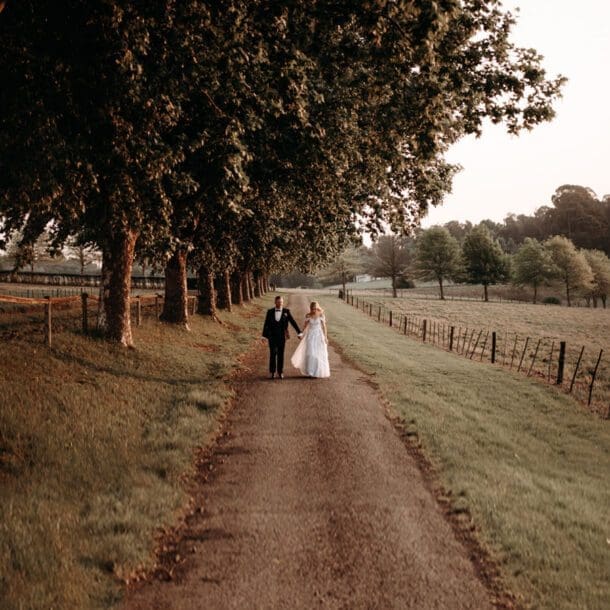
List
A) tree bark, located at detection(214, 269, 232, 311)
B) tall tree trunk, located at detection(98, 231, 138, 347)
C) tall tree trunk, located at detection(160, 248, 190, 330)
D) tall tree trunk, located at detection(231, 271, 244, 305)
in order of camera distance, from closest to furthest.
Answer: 1. tall tree trunk, located at detection(98, 231, 138, 347)
2. tall tree trunk, located at detection(160, 248, 190, 330)
3. tree bark, located at detection(214, 269, 232, 311)
4. tall tree trunk, located at detection(231, 271, 244, 305)

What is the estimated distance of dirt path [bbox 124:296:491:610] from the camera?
15.7 feet

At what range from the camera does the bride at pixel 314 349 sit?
1375 centimetres

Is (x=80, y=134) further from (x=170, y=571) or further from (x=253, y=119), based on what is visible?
(x=170, y=571)

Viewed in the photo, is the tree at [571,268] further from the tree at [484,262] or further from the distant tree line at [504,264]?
the tree at [484,262]

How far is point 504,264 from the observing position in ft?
284

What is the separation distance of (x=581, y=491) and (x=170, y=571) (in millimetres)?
6470

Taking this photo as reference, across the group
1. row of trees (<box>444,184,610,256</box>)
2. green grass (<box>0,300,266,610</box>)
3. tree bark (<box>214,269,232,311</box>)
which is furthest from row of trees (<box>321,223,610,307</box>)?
green grass (<box>0,300,266,610</box>)

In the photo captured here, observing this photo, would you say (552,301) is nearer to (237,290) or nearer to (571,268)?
(571,268)

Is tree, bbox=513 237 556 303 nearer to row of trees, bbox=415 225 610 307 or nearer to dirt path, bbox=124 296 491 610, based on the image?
row of trees, bbox=415 225 610 307

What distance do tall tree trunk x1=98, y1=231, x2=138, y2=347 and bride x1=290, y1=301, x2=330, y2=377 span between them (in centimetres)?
463

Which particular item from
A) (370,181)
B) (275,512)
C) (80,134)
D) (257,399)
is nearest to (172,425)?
(257,399)

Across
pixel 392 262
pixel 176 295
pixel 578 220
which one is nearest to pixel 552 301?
pixel 392 262

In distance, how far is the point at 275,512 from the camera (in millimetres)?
6297

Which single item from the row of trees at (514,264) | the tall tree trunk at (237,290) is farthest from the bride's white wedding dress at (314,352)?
the row of trees at (514,264)
